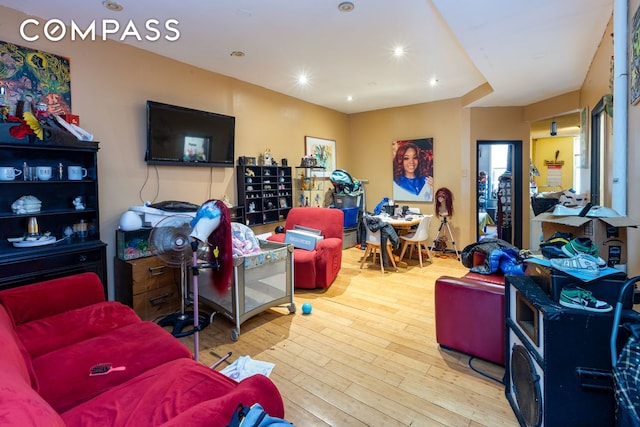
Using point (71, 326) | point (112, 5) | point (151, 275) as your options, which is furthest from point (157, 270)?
point (112, 5)

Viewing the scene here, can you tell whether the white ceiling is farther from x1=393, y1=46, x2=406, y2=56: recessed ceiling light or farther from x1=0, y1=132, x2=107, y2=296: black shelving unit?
x1=0, y1=132, x2=107, y2=296: black shelving unit

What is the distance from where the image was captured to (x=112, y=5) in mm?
2715

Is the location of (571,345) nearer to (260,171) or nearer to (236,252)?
(236,252)

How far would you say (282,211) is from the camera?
5.40m

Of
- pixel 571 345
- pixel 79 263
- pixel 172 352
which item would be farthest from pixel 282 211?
pixel 571 345

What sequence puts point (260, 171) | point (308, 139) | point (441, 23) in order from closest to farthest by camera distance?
1. point (441, 23)
2. point (260, 171)
3. point (308, 139)

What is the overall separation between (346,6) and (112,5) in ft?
6.54

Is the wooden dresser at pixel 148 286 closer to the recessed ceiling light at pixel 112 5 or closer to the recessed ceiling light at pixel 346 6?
the recessed ceiling light at pixel 112 5

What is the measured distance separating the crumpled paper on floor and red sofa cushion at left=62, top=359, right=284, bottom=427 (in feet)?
2.50

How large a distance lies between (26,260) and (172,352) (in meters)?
1.74

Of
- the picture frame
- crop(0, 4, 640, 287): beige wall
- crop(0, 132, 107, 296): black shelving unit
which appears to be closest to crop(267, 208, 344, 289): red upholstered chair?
crop(0, 4, 640, 287): beige wall

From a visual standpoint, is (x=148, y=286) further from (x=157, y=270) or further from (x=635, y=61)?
(x=635, y=61)

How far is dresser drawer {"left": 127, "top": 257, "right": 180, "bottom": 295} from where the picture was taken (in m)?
3.06

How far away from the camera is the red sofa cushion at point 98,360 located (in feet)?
4.75
